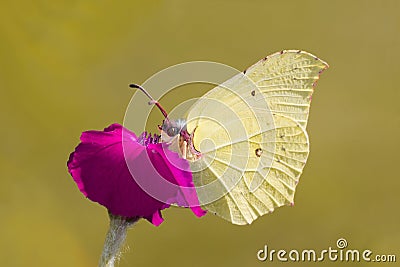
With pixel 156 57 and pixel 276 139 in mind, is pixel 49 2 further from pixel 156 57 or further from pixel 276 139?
pixel 276 139

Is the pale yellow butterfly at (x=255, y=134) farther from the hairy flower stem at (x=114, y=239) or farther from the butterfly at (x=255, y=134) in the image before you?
the hairy flower stem at (x=114, y=239)

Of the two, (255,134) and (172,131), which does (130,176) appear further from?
(255,134)

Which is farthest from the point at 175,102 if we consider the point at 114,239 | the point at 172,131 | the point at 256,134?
the point at 114,239

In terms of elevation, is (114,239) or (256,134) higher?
(256,134)

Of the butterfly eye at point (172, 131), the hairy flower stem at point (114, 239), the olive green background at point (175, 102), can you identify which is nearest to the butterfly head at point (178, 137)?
the butterfly eye at point (172, 131)

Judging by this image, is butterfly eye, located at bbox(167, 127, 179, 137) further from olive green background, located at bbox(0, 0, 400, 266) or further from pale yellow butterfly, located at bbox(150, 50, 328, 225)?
olive green background, located at bbox(0, 0, 400, 266)

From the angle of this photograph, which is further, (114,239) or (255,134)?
(255,134)
